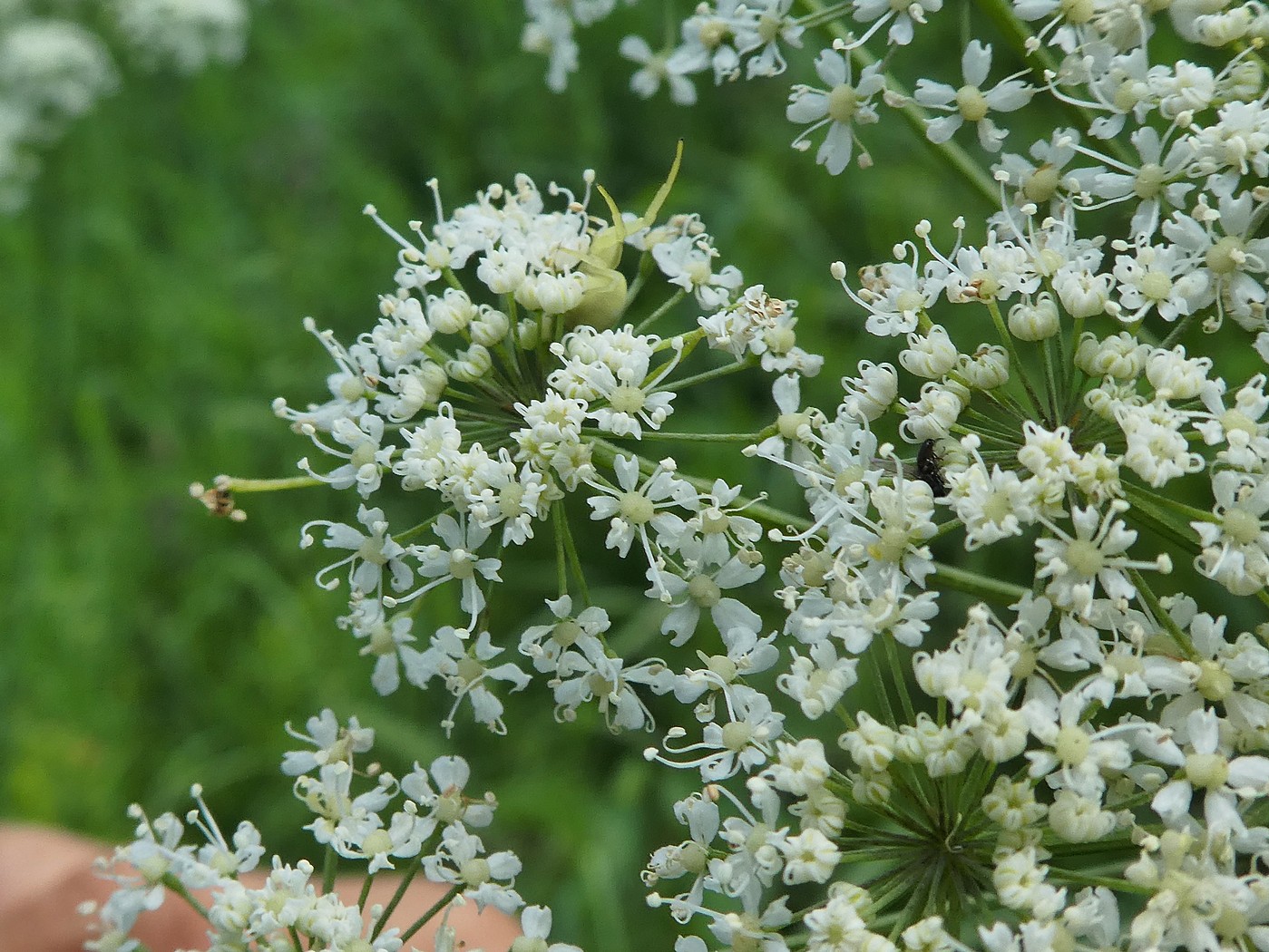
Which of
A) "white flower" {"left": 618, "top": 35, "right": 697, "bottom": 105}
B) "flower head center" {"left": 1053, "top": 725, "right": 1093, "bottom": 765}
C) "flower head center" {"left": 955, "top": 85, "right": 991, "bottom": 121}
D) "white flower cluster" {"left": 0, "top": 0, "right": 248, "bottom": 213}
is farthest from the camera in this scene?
"white flower cluster" {"left": 0, "top": 0, "right": 248, "bottom": 213}

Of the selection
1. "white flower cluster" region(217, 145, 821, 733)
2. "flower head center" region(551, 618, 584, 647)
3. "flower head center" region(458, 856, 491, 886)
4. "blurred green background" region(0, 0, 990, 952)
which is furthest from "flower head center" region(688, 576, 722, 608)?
"blurred green background" region(0, 0, 990, 952)

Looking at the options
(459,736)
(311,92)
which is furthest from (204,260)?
(459,736)

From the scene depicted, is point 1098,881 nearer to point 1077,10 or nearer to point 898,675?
point 898,675

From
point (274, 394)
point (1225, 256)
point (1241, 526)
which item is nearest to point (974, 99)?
point (1225, 256)

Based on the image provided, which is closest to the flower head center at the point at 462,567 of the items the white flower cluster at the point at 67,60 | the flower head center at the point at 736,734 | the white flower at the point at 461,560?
the white flower at the point at 461,560

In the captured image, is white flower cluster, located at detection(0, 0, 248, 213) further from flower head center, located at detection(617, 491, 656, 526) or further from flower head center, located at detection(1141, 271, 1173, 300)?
flower head center, located at detection(1141, 271, 1173, 300)
